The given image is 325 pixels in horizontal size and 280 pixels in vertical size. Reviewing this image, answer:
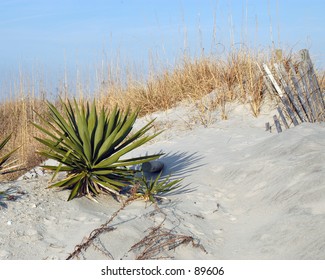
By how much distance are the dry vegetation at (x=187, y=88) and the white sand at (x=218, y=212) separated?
273cm

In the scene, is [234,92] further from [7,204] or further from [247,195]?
[7,204]

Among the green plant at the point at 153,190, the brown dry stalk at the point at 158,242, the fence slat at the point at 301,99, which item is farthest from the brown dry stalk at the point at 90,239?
the fence slat at the point at 301,99

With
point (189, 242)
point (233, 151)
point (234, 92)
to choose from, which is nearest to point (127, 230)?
point (189, 242)

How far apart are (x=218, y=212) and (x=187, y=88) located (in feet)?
17.5

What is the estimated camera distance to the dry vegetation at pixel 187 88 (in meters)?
8.41

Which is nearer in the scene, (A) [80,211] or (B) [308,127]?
(A) [80,211]

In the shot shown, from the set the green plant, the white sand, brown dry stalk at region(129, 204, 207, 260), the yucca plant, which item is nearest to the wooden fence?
the white sand

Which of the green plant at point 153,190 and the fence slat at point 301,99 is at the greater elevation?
the fence slat at point 301,99

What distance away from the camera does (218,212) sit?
169 inches

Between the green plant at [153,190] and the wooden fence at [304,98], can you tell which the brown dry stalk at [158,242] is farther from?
the wooden fence at [304,98]

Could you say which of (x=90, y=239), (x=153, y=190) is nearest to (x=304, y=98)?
(x=153, y=190)

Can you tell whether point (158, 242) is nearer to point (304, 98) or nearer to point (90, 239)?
point (90, 239)

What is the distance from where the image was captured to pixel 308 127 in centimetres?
578
